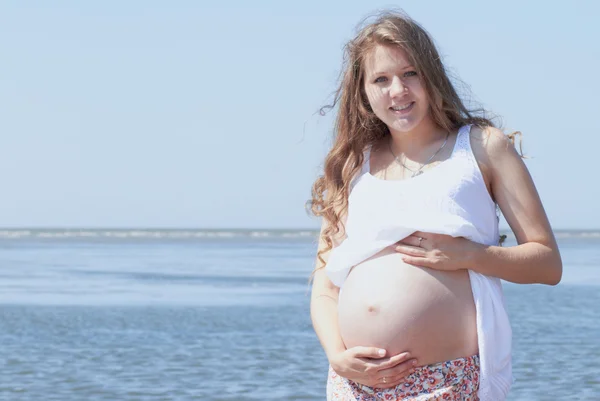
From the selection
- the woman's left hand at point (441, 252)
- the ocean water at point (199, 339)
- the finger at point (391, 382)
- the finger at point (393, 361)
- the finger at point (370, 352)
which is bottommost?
the ocean water at point (199, 339)

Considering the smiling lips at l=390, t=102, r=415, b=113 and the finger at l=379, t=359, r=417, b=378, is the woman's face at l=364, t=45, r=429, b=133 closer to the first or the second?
the smiling lips at l=390, t=102, r=415, b=113

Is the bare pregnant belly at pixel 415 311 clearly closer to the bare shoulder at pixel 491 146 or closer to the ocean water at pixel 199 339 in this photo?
the bare shoulder at pixel 491 146

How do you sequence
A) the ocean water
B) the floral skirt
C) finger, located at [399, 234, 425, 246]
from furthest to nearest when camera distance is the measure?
the ocean water, finger, located at [399, 234, 425, 246], the floral skirt

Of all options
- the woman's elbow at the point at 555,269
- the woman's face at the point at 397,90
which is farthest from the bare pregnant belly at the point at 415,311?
the woman's face at the point at 397,90

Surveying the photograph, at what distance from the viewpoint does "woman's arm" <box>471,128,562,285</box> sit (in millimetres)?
2705

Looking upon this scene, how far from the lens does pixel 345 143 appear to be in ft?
10.0

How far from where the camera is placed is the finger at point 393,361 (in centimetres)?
271

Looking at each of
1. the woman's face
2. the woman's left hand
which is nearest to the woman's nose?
the woman's face

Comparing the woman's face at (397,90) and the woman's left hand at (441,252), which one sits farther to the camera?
the woman's face at (397,90)

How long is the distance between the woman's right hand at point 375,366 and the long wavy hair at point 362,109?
41cm

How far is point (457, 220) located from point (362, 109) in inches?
20.9

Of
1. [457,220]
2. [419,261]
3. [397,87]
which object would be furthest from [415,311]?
[397,87]

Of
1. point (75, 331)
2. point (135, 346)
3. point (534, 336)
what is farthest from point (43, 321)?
point (534, 336)

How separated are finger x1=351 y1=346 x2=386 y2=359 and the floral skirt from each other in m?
0.10
